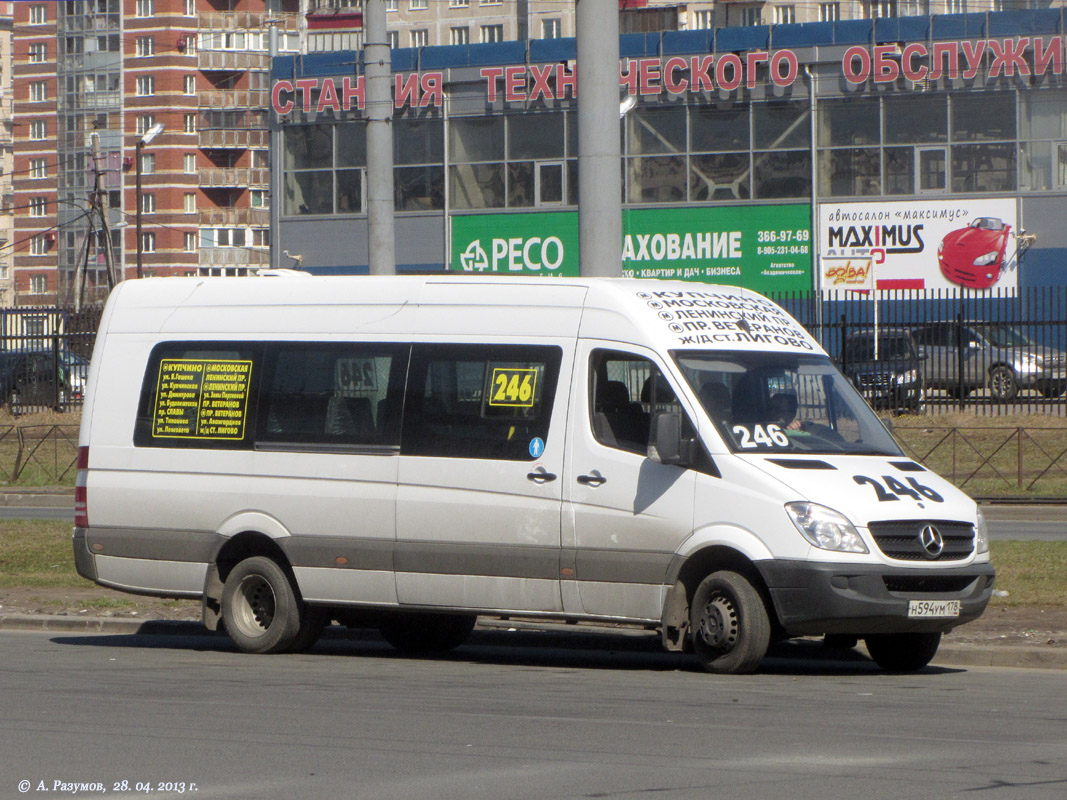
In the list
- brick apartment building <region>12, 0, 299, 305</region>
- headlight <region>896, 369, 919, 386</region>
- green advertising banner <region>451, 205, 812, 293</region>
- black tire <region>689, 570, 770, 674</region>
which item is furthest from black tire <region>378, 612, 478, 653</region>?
brick apartment building <region>12, 0, 299, 305</region>

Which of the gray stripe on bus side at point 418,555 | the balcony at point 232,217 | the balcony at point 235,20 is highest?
the balcony at point 235,20

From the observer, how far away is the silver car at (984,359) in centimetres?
3272

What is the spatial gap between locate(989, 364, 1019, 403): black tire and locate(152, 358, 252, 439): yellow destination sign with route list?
23132 mm

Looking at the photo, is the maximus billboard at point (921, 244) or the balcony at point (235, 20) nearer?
the maximus billboard at point (921, 244)

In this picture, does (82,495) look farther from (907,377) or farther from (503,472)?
(907,377)

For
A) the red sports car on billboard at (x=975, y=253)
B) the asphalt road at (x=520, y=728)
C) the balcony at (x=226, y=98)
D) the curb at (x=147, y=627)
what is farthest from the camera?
the balcony at (x=226, y=98)

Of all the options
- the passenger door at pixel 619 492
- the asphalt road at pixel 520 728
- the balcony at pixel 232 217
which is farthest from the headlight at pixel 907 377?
the balcony at pixel 232 217

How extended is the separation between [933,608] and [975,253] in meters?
40.2

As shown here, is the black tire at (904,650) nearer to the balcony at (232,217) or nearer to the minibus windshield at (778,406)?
the minibus windshield at (778,406)

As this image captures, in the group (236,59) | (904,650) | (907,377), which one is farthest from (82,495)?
(236,59)

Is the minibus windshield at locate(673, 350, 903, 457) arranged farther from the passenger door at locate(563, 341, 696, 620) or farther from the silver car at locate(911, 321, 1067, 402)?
the silver car at locate(911, 321, 1067, 402)

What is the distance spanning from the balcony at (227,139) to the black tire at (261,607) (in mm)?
98534

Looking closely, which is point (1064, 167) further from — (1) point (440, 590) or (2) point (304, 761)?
(2) point (304, 761)

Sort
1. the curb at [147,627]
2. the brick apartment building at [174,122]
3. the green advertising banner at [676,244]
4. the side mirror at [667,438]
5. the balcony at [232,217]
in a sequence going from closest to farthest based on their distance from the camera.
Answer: the side mirror at [667,438] < the curb at [147,627] < the green advertising banner at [676,244] < the brick apartment building at [174,122] < the balcony at [232,217]
